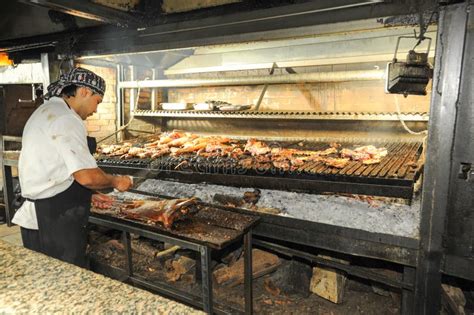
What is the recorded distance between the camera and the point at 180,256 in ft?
17.7

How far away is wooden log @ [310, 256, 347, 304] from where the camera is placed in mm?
4480

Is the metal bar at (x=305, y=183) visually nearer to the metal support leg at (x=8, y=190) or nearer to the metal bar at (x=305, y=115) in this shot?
the metal bar at (x=305, y=115)

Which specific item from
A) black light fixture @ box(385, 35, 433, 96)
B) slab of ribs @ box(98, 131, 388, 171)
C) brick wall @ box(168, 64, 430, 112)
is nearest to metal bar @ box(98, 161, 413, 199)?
slab of ribs @ box(98, 131, 388, 171)

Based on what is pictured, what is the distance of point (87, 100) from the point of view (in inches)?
139

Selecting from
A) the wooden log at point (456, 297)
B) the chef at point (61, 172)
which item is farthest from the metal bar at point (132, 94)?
the wooden log at point (456, 297)

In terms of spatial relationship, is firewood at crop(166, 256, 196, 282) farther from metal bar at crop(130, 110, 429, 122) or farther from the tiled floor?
the tiled floor

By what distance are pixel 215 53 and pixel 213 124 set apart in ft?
4.97

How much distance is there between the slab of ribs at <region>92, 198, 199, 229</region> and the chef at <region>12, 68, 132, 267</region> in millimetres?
328

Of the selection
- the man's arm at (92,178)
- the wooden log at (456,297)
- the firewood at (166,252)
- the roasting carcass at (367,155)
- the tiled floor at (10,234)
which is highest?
the roasting carcass at (367,155)

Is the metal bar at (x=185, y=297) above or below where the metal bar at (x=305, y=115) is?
below

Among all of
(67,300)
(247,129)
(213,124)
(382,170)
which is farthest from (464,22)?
(213,124)

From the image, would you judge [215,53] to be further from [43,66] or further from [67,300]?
[67,300]

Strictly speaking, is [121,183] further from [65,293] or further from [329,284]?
[329,284]

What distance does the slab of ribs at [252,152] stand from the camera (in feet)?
13.9
